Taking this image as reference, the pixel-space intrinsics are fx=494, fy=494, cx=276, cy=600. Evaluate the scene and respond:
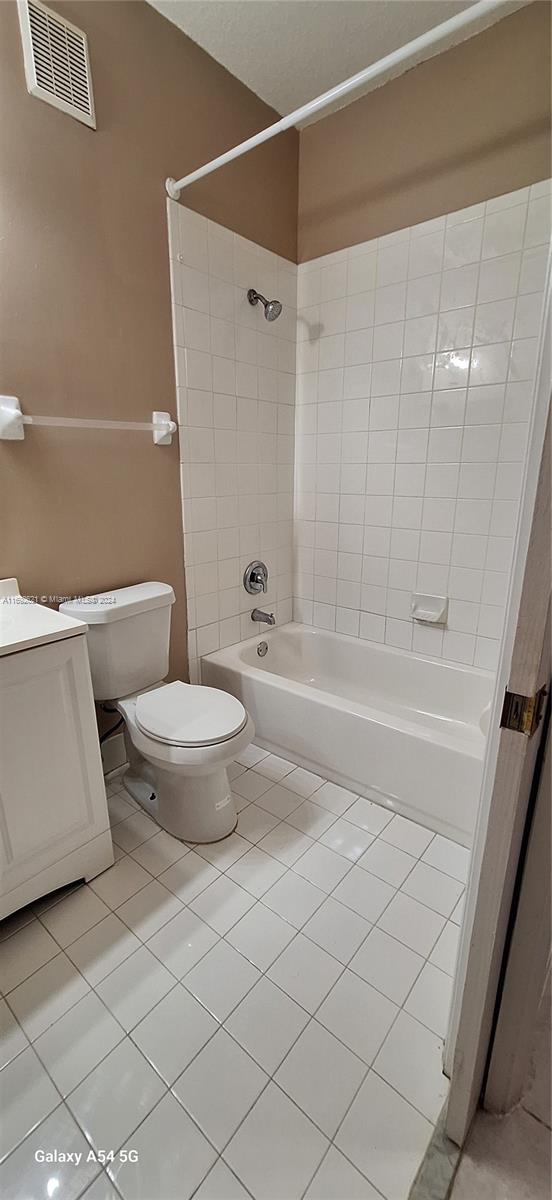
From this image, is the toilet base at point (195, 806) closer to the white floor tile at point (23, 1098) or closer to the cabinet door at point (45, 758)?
the cabinet door at point (45, 758)

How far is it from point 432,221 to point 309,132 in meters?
0.78

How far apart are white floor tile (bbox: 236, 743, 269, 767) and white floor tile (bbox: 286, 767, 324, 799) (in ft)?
0.53

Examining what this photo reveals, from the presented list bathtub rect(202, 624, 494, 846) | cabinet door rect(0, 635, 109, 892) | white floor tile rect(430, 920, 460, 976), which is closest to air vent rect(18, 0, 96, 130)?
cabinet door rect(0, 635, 109, 892)

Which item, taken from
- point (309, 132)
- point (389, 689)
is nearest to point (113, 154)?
point (309, 132)

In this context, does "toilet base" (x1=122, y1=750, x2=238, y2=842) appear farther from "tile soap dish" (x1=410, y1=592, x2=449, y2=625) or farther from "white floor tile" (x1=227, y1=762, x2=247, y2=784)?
"tile soap dish" (x1=410, y1=592, x2=449, y2=625)

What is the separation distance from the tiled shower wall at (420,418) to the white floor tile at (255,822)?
0.98 metres

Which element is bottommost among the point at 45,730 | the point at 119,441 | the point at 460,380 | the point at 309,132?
the point at 45,730

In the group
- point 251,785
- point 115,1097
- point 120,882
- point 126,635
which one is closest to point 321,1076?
point 115,1097

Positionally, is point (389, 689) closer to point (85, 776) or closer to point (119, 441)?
point (85, 776)

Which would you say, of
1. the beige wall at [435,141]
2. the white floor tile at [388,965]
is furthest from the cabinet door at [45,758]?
the beige wall at [435,141]

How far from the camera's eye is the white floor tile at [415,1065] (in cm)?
95

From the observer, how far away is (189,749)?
1.40 metres

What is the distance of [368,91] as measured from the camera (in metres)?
1.88

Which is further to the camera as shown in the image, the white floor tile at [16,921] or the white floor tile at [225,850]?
the white floor tile at [225,850]
